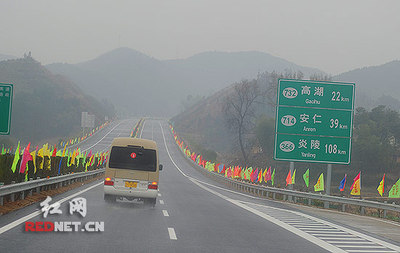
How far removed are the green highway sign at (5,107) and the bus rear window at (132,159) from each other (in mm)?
3710

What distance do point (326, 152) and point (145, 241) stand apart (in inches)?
776

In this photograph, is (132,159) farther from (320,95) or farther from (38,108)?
(38,108)

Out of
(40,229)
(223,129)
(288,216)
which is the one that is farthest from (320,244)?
(223,129)

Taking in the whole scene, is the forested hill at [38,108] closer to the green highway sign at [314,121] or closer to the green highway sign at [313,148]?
the green highway sign at [313,148]

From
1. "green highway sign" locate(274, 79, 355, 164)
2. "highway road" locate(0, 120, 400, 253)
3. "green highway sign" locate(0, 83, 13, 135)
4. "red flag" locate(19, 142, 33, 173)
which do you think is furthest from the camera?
"green highway sign" locate(274, 79, 355, 164)

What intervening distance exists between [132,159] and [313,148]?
13.1 meters

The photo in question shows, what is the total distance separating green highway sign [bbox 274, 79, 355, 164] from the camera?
29141 mm

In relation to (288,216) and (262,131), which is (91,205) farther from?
(262,131)

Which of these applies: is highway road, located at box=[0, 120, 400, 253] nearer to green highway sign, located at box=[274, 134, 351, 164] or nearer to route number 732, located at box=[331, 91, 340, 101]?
green highway sign, located at box=[274, 134, 351, 164]

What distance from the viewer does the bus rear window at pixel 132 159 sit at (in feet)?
63.3

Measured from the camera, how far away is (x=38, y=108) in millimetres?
166125

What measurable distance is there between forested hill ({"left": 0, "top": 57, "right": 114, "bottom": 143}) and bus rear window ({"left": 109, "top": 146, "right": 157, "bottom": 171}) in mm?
133576

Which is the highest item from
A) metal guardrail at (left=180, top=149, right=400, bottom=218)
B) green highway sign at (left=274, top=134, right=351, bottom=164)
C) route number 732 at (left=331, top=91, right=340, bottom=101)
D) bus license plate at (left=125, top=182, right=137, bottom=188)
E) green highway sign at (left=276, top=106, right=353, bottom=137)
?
route number 732 at (left=331, top=91, right=340, bottom=101)

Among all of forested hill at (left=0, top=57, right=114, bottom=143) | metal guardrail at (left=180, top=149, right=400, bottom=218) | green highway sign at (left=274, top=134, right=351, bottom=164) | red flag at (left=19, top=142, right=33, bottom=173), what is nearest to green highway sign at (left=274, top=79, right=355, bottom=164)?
green highway sign at (left=274, top=134, right=351, bottom=164)
